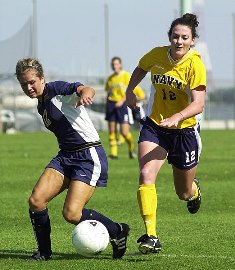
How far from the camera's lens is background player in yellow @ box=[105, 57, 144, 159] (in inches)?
955

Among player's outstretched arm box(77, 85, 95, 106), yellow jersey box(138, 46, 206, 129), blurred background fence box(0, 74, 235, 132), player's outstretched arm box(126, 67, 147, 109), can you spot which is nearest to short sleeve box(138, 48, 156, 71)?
yellow jersey box(138, 46, 206, 129)

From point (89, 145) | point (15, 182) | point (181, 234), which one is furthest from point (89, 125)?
point (15, 182)

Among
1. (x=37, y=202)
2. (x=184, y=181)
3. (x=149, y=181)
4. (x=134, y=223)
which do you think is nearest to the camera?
(x=37, y=202)

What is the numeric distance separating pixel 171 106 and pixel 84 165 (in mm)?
1235

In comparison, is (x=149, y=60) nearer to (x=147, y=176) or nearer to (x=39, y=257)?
(x=147, y=176)

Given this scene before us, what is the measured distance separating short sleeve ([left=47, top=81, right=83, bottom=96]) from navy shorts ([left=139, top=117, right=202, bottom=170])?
115cm

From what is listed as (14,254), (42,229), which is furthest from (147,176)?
(14,254)

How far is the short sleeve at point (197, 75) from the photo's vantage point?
982cm

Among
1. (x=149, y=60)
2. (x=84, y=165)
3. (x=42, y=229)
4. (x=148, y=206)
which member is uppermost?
(x=149, y=60)

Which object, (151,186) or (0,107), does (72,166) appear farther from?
(0,107)

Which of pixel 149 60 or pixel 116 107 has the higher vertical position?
pixel 149 60

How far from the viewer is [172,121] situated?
929 centimetres

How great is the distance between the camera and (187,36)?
995 cm

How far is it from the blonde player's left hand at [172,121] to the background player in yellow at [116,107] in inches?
574
